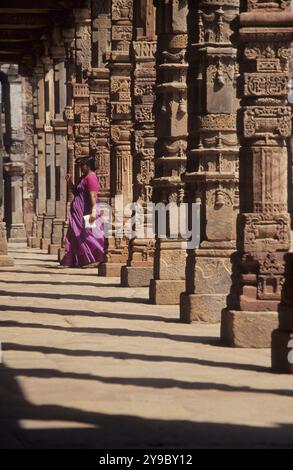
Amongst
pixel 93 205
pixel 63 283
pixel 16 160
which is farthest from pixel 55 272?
pixel 16 160

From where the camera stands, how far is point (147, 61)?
16.2 metres

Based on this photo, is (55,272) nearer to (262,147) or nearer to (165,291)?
(165,291)

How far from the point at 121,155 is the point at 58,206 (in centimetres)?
1034

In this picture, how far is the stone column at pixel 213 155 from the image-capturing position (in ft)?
39.1

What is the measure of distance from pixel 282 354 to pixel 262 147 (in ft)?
7.07

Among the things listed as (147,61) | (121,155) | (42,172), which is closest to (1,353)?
(147,61)

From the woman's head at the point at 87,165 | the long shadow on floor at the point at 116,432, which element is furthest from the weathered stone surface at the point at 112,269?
the long shadow on floor at the point at 116,432

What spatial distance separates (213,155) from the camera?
476 inches

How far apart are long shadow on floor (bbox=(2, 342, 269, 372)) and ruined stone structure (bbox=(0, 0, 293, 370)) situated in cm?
45

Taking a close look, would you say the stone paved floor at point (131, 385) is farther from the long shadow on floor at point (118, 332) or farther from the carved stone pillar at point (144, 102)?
the carved stone pillar at point (144, 102)

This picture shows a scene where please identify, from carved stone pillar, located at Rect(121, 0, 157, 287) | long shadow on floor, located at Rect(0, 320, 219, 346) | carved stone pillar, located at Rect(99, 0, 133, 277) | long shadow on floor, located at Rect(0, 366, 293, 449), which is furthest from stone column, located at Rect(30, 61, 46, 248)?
long shadow on floor, located at Rect(0, 366, 293, 449)

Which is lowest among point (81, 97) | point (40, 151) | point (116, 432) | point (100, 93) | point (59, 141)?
point (116, 432)

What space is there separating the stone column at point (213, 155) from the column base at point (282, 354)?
325cm

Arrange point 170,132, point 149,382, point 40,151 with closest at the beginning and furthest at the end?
1. point 149,382
2. point 170,132
3. point 40,151
